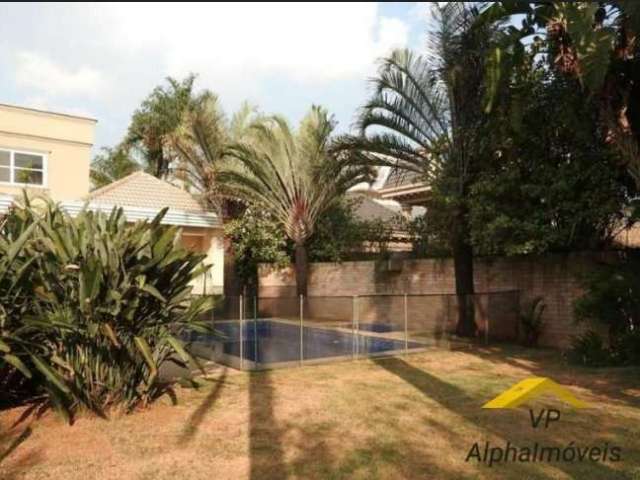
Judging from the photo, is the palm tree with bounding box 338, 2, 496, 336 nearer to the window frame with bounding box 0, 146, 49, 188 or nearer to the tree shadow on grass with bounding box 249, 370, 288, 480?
the tree shadow on grass with bounding box 249, 370, 288, 480

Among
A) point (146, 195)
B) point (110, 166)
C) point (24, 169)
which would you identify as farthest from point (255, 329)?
point (110, 166)

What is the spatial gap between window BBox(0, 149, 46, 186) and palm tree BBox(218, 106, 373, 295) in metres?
8.56

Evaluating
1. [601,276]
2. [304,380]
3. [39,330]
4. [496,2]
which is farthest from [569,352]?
[39,330]

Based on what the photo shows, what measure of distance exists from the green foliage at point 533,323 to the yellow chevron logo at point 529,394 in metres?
4.40

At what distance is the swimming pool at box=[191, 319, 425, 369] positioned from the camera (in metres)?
11.1

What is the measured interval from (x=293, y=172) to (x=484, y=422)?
1352cm

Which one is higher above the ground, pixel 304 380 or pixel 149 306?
pixel 149 306

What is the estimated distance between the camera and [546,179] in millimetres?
11938

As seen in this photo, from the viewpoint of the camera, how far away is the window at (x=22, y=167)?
22297 millimetres

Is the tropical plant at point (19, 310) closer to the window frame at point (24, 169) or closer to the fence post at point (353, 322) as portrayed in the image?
the fence post at point (353, 322)

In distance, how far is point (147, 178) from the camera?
82.7ft

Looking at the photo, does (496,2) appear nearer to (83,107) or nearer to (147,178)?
(147,178)

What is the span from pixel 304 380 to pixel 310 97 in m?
12.5

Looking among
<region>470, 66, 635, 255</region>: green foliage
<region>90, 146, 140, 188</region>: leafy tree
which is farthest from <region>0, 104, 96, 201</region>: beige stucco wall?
<region>470, 66, 635, 255</region>: green foliage
